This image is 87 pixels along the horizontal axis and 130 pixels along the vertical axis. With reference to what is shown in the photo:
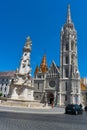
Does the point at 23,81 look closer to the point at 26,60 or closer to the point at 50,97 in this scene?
the point at 26,60

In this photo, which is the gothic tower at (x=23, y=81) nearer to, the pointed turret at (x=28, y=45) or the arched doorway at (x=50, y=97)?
the pointed turret at (x=28, y=45)

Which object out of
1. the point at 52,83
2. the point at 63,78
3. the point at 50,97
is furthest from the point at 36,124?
the point at 50,97

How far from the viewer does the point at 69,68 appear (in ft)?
229

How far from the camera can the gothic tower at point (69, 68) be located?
218ft

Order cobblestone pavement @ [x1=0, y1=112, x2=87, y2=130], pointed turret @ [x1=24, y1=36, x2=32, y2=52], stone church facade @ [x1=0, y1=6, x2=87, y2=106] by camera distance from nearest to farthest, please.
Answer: cobblestone pavement @ [x1=0, y1=112, x2=87, y2=130] < pointed turret @ [x1=24, y1=36, x2=32, y2=52] < stone church facade @ [x1=0, y1=6, x2=87, y2=106]

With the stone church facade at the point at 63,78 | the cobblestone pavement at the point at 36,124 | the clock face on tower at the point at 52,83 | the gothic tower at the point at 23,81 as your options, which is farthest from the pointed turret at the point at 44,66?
the cobblestone pavement at the point at 36,124

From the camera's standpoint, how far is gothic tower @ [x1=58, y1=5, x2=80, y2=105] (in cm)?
6631

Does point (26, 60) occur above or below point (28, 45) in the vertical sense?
below

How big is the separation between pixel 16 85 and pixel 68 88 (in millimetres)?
38043

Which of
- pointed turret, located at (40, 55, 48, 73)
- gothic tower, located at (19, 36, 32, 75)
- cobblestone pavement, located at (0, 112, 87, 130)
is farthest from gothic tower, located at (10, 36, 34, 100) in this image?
pointed turret, located at (40, 55, 48, 73)

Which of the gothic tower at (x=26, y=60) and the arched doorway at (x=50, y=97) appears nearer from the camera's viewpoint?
the gothic tower at (x=26, y=60)

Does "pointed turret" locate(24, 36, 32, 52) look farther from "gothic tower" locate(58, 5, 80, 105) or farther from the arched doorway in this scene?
the arched doorway

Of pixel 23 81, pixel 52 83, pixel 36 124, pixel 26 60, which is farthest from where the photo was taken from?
pixel 52 83

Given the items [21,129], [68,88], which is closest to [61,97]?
[68,88]
